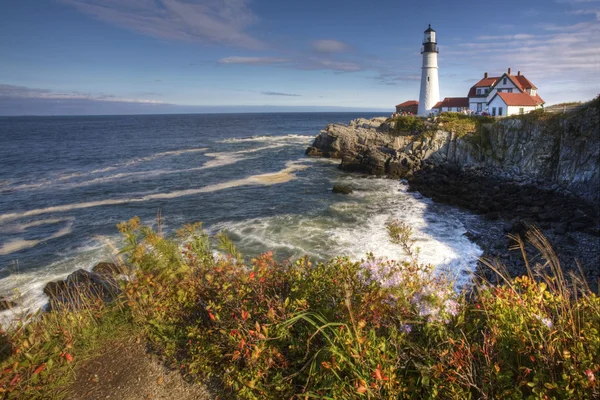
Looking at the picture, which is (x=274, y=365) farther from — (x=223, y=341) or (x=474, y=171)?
(x=474, y=171)

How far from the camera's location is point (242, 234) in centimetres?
1948

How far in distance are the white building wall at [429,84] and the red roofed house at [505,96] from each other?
5859 millimetres

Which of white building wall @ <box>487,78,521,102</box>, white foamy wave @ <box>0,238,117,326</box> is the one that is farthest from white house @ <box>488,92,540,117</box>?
white foamy wave @ <box>0,238,117,326</box>

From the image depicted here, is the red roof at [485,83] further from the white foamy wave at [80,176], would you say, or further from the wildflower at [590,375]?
the wildflower at [590,375]

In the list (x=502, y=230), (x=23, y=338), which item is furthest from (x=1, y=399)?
(x=502, y=230)

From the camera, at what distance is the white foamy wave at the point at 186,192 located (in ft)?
79.7

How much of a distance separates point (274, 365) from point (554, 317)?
342 centimetres

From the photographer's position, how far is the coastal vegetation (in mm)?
3398

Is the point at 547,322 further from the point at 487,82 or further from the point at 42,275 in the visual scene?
the point at 487,82

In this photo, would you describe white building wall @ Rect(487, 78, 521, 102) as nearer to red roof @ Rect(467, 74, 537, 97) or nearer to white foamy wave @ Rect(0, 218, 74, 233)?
red roof @ Rect(467, 74, 537, 97)

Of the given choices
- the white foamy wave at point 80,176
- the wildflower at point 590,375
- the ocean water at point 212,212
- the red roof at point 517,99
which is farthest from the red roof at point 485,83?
the wildflower at point 590,375

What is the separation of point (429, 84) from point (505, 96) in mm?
15020

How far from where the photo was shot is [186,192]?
97.0 feet

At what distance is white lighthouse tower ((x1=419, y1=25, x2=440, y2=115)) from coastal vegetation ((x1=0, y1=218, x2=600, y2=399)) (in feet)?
193
